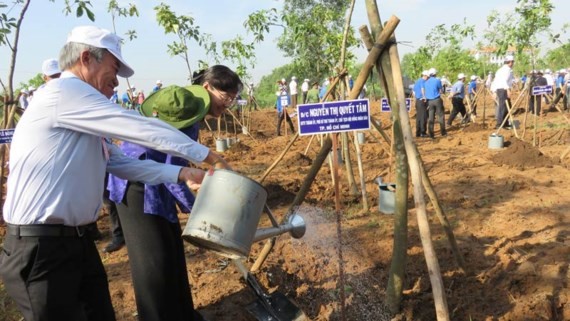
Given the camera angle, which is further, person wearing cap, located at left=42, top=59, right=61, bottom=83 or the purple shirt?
person wearing cap, located at left=42, top=59, right=61, bottom=83

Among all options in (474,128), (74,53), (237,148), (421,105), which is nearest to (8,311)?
(74,53)

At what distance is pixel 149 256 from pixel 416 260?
2357 millimetres

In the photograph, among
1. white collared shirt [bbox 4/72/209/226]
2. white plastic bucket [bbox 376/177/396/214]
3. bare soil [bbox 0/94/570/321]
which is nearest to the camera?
white collared shirt [bbox 4/72/209/226]

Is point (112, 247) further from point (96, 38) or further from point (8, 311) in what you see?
point (96, 38)

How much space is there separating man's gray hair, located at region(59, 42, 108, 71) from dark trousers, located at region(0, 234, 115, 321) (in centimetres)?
71

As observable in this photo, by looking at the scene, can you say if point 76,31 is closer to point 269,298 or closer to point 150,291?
point 150,291

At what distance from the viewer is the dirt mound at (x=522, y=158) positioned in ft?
24.9

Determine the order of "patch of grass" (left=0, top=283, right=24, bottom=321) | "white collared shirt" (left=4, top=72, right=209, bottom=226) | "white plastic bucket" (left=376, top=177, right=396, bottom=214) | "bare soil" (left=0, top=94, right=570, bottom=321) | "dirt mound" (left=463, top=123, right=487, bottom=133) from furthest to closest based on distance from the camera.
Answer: "dirt mound" (left=463, top=123, right=487, bottom=133), "white plastic bucket" (left=376, top=177, right=396, bottom=214), "patch of grass" (left=0, top=283, right=24, bottom=321), "bare soil" (left=0, top=94, right=570, bottom=321), "white collared shirt" (left=4, top=72, right=209, bottom=226)

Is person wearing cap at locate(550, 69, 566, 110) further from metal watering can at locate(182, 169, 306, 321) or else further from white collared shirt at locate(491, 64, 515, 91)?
metal watering can at locate(182, 169, 306, 321)

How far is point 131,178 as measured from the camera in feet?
7.15

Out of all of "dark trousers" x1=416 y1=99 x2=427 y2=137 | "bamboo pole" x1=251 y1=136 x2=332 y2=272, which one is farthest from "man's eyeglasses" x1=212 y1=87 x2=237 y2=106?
"dark trousers" x1=416 y1=99 x2=427 y2=137

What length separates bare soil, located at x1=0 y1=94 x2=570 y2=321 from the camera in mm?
3162

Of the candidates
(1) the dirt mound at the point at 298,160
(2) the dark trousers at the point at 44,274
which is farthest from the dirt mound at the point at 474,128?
(2) the dark trousers at the point at 44,274

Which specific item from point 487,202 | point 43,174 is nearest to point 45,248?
point 43,174
